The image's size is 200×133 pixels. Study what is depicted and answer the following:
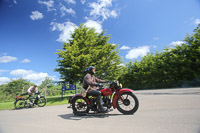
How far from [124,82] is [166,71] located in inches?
394

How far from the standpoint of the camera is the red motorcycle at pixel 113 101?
4188 millimetres

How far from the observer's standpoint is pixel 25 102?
8.47m

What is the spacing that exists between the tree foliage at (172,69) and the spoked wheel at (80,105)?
71.9 feet

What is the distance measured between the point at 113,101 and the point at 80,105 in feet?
4.43

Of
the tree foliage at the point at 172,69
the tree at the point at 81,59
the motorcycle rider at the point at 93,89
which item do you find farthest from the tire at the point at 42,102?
the tree foliage at the point at 172,69

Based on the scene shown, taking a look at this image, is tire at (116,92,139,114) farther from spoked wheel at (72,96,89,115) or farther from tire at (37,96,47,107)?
tire at (37,96,47,107)

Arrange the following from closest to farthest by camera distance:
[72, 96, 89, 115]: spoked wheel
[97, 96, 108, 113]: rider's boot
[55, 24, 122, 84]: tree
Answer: [97, 96, 108, 113]: rider's boot
[72, 96, 89, 115]: spoked wheel
[55, 24, 122, 84]: tree

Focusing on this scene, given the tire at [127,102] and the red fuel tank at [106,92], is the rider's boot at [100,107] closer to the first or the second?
the red fuel tank at [106,92]

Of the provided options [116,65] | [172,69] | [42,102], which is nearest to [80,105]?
[42,102]

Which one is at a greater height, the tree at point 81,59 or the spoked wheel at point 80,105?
the tree at point 81,59

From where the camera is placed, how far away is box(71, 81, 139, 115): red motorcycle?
4.19 meters

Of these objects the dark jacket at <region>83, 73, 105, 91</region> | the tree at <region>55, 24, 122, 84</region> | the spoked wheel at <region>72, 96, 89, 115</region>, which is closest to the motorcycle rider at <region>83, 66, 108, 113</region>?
the dark jacket at <region>83, 73, 105, 91</region>

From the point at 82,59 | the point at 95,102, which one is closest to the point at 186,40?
the point at 82,59

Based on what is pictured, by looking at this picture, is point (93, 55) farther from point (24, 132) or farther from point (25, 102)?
point (24, 132)
